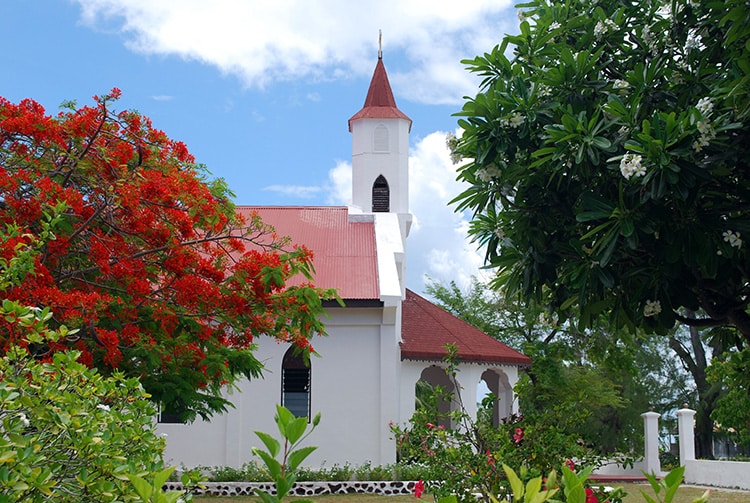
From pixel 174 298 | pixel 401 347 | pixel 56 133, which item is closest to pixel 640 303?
pixel 174 298

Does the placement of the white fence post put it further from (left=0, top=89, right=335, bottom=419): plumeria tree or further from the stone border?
(left=0, top=89, right=335, bottom=419): plumeria tree

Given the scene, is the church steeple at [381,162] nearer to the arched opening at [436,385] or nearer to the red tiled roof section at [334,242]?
the red tiled roof section at [334,242]

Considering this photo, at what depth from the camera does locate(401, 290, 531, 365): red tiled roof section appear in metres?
22.1

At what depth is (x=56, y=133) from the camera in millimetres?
10461

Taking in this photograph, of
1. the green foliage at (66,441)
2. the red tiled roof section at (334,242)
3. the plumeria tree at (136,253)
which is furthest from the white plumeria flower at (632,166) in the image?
the red tiled roof section at (334,242)

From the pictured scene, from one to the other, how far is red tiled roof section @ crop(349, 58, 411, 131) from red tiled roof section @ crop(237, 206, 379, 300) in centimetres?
309

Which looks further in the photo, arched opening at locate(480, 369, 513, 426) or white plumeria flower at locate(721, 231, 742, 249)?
arched opening at locate(480, 369, 513, 426)

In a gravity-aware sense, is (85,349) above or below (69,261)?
below

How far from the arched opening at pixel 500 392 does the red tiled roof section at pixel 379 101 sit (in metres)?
8.61

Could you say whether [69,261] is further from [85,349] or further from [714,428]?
[714,428]

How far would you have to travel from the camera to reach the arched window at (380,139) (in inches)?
1019

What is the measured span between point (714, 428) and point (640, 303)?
1337 inches

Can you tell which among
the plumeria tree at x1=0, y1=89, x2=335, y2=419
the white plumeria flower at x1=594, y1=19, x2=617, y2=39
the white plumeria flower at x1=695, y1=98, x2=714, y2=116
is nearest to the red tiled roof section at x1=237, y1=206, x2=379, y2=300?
the plumeria tree at x1=0, y1=89, x2=335, y2=419

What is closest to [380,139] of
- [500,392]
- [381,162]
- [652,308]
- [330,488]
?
[381,162]
